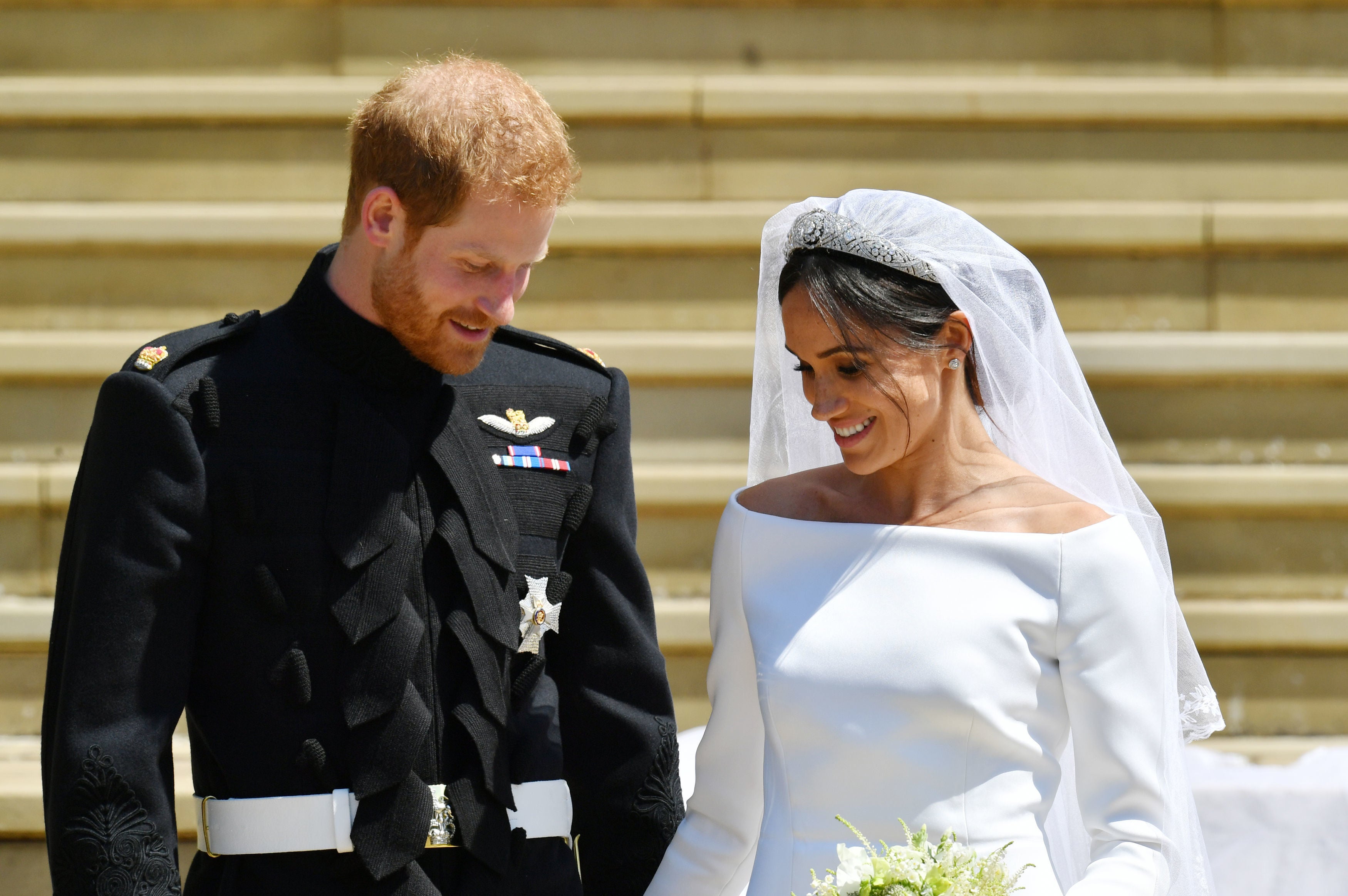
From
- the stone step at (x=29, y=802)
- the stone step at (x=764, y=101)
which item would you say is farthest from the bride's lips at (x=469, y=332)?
the stone step at (x=764, y=101)

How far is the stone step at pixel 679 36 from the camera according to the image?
467cm

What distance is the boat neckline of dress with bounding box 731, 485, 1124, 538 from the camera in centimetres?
197

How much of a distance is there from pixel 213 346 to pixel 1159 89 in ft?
12.3

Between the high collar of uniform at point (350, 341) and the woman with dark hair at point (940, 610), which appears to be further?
the high collar of uniform at point (350, 341)

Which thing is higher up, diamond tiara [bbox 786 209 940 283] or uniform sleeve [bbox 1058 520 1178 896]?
diamond tiara [bbox 786 209 940 283]

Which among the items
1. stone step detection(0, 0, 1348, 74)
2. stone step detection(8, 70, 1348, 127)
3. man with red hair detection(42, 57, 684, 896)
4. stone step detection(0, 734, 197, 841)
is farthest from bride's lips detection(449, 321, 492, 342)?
stone step detection(0, 0, 1348, 74)

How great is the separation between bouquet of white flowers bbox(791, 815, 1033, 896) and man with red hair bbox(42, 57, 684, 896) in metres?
0.65

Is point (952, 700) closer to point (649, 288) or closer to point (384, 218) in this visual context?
point (384, 218)

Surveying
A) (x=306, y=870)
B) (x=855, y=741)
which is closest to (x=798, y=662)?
(x=855, y=741)

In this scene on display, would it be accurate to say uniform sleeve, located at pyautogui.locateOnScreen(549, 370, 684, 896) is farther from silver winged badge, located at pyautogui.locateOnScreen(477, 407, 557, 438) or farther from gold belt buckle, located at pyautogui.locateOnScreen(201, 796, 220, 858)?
gold belt buckle, located at pyautogui.locateOnScreen(201, 796, 220, 858)

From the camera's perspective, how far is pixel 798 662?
2.04m

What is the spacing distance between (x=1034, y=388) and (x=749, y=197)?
266cm

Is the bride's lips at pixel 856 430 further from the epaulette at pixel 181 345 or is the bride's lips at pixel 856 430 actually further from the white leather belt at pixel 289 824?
the epaulette at pixel 181 345

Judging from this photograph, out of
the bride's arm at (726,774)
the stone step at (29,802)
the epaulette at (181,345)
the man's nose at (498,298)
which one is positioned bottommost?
the stone step at (29,802)
